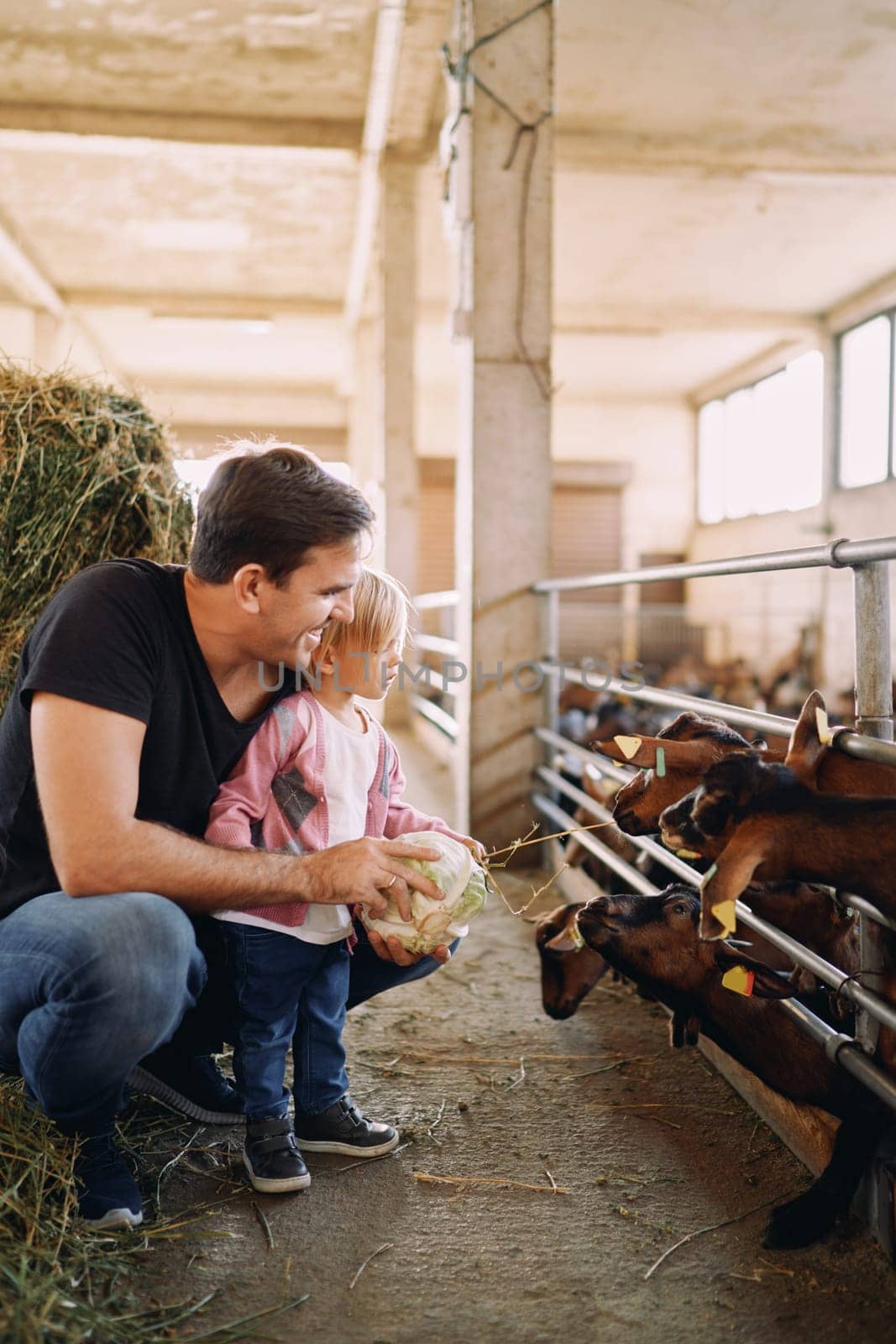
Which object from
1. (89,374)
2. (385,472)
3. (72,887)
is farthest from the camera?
(385,472)

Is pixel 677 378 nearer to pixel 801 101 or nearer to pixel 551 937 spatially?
pixel 801 101

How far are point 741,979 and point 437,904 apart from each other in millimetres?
559

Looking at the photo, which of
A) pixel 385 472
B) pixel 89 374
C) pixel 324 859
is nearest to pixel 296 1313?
pixel 324 859

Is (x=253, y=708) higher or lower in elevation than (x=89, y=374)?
lower

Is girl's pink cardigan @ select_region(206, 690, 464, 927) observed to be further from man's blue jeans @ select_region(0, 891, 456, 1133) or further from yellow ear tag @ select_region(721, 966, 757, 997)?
yellow ear tag @ select_region(721, 966, 757, 997)

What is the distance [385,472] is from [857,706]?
8118 millimetres

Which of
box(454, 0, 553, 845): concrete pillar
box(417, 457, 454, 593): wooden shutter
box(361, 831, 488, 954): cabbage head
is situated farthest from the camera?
box(417, 457, 454, 593): wooden shutter

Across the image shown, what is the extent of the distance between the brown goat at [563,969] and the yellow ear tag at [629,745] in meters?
0.67

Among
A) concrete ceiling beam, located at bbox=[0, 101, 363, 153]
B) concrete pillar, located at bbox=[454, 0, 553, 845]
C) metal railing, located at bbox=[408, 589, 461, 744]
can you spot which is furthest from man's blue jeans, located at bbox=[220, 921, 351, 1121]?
concrete ceiling beam, located at bbox=[0, 101, 363, 153]

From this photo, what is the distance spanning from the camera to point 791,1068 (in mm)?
2104

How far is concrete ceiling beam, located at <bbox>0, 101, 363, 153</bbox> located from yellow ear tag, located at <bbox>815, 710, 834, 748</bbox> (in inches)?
325

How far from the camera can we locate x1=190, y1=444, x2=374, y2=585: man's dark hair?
196 cm

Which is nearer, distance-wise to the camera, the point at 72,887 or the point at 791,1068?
the point at 72,887

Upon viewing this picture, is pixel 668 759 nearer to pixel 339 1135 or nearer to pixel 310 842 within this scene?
pixel 310 842
